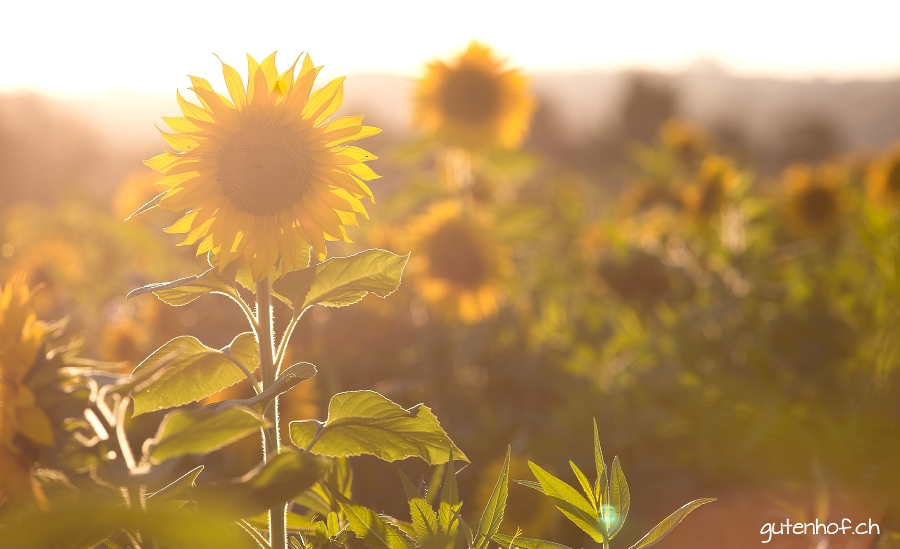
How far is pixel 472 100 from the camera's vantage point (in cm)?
331

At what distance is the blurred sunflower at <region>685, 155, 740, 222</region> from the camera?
3.55 m

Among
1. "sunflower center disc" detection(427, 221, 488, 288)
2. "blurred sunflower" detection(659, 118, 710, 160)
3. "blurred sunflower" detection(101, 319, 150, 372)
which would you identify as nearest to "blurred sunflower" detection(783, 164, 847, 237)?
"blurred sunflower" detection(659, 118, 710, 160)

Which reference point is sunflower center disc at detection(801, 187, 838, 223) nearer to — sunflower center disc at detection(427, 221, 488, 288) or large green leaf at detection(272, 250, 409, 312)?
sunflower center disc at detection(427, 221, 488, 288)

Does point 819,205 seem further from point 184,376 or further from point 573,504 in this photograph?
point 184,376

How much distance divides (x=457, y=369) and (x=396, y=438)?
6.75ft

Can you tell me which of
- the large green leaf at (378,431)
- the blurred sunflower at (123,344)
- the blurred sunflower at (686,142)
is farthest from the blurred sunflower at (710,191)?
the large green leaf at (378,431)

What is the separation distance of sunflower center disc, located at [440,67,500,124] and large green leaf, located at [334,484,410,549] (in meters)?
2.81

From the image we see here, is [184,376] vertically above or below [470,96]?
below

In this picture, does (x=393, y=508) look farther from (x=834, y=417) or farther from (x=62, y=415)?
(x=834, y=417)

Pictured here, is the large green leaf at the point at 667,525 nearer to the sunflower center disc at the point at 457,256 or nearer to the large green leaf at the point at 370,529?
the large green leaf at the point at 370,529

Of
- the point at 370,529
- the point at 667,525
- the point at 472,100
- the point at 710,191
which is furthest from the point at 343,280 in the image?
the point at 710,191

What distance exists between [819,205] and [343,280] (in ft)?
12.6

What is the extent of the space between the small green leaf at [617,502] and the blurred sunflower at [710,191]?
122 inches

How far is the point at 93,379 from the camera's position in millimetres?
681
